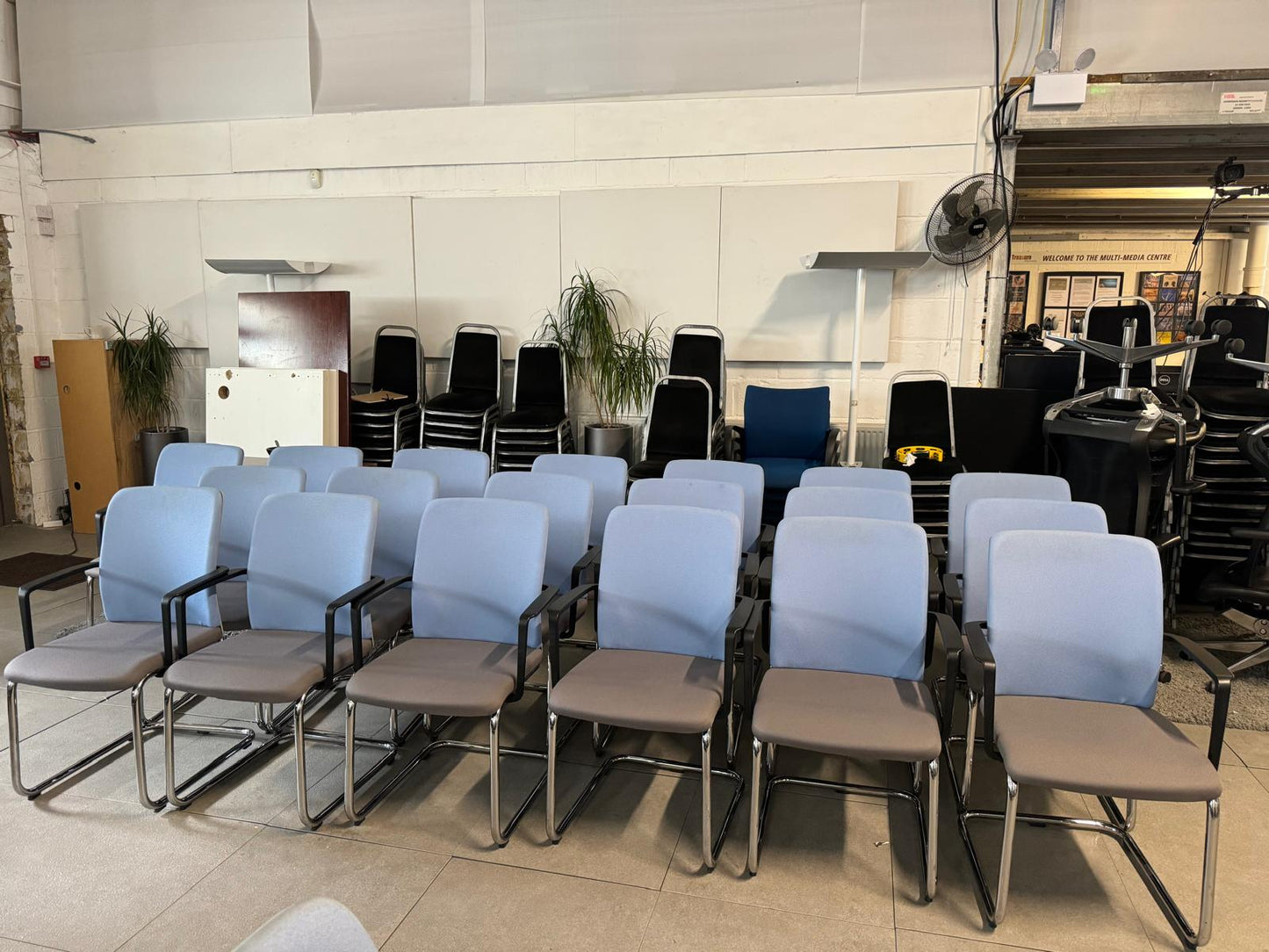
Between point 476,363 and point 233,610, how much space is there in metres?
3.09

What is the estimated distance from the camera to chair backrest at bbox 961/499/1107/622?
8.91 feet

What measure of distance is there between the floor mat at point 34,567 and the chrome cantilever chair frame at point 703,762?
11.7 feet

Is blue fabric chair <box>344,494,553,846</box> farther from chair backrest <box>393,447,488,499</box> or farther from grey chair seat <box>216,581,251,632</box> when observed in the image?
chair backrest <box>393,447,488,499</box>

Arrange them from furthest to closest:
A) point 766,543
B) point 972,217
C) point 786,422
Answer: point 786,422 < point 972,217 < point 766,543

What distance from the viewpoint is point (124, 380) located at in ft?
19.7

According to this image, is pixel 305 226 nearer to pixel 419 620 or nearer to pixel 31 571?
pixel 31 571

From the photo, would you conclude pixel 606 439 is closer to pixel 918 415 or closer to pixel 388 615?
pixel 918 415

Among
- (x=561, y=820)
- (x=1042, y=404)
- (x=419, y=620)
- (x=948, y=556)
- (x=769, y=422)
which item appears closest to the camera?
(x=561, y=820)

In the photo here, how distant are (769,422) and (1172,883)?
11.2 ft

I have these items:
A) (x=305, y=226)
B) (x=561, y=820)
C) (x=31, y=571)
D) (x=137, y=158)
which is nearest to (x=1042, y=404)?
(x=561, y=820)

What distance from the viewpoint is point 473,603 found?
2670mm

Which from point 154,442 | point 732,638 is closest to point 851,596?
point 732,638

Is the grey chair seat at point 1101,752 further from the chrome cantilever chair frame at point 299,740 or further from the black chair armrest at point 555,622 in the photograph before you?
the chrome cantilever chair frame at point 299,740

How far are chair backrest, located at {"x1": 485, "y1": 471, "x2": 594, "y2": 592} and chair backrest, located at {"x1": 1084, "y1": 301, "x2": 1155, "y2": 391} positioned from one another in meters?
3.37
